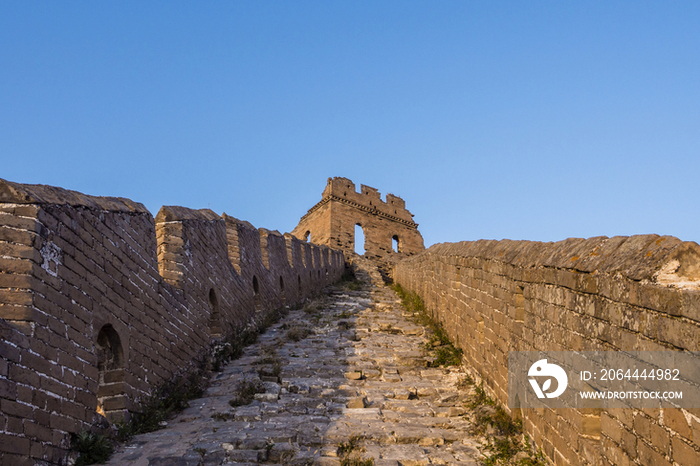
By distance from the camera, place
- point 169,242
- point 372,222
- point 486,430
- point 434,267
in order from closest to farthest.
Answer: point 486,430 < point 169,242 < point 434,267 < point 372,222

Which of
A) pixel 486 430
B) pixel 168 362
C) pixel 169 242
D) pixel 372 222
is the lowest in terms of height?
pixel 486 430

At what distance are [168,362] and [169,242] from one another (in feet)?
5.46

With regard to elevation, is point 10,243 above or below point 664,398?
above

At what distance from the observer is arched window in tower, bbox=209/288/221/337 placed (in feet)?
24.9

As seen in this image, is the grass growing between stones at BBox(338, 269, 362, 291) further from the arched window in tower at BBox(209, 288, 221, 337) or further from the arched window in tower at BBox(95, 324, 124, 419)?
the arched window in tower at BBox(95, 324, 124, 419)

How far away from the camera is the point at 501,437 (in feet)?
15.0

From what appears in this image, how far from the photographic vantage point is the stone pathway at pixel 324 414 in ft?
13.6

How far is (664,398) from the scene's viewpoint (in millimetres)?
2562

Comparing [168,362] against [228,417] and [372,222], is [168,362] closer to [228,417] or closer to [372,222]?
[228,417]

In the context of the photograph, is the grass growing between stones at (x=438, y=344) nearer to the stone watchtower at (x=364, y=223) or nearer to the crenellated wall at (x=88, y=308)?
the crenellated wall at (x=88, y=308)

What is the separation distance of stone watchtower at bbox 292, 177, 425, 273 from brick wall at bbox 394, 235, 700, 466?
75.3 ft

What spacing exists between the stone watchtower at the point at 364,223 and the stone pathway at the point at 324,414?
21.2 m

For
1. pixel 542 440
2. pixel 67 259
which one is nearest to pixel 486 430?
pixel 542 440

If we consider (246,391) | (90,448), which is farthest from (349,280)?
(90,448)
